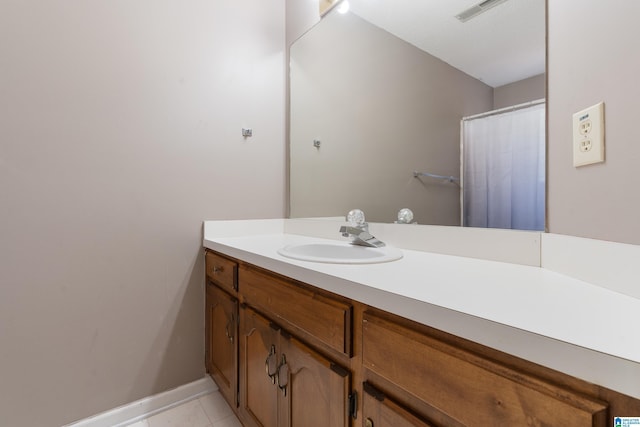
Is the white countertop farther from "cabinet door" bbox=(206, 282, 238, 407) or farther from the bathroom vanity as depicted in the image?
"cabinet door" bbox=(206, 282, 238, 407)

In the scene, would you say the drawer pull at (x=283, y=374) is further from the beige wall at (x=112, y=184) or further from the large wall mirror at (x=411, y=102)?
the beige wall at (x=112, y=184)

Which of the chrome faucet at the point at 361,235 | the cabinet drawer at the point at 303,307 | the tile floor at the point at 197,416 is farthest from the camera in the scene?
the tile floor at the point at 197,416

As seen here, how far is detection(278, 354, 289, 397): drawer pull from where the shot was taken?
87cm

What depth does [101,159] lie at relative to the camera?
127cm

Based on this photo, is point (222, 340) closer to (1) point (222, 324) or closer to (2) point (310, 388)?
(1) point (222, 324)

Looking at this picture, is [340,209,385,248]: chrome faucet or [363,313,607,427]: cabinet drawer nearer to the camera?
[363,313,607,427]: cabinet drawer

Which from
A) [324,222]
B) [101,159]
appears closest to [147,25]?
[101,159]

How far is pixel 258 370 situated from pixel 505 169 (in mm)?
1082

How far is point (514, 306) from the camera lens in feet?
1.58

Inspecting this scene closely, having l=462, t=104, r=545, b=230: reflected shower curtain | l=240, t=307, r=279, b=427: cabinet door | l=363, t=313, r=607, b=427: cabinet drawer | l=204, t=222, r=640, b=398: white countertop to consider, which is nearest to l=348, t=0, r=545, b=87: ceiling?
l=462, t=104, r=545, b=230: reflected shower curtain

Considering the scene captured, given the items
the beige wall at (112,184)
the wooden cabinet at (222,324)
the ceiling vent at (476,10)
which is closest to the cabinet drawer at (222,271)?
the wooden cabinet at (222,324)

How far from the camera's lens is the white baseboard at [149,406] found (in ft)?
4.15

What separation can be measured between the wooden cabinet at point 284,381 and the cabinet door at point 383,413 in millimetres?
62

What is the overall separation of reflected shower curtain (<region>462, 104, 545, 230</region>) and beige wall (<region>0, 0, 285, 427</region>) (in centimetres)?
115
